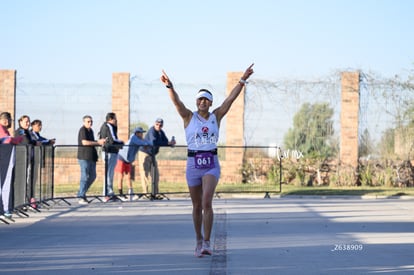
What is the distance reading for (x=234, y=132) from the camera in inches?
1068

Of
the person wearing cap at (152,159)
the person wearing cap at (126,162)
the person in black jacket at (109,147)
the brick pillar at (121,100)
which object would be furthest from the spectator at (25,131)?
the brick pillar at (121,100)

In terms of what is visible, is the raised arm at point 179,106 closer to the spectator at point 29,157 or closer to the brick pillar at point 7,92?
the spectator at point 29,157

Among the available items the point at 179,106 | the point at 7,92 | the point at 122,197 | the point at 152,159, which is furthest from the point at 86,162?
the point at 179,106

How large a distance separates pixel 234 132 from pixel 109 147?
7.71 meters

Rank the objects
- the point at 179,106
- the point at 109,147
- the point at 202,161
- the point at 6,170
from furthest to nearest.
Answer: the point at 109,147, the point at 6,170, the point at 179,106, the point at 202,161

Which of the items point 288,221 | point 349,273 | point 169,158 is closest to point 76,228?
point 288,221

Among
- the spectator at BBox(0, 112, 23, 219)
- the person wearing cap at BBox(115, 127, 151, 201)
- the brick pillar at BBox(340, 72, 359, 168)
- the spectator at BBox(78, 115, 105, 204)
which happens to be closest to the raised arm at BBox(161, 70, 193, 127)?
the spectator at BBox(0, 112, 23, 219)

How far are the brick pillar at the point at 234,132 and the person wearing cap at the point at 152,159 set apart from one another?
16.5 ft

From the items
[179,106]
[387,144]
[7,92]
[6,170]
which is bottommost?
[6,170]

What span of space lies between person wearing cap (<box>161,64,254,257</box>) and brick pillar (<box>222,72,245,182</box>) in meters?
15.8

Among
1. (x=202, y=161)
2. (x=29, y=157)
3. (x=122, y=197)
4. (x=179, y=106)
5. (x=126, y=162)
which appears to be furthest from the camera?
(x=122, y=197)

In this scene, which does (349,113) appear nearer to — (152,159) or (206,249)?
(152,159)

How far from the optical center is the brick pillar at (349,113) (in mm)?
26922

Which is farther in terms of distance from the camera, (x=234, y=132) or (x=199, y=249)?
(x=234, y=132)
